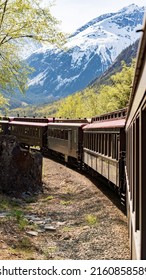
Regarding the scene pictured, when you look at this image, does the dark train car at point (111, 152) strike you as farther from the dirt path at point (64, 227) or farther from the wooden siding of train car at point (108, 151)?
the dirt path at point (64, 227)

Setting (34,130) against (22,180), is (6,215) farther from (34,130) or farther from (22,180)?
(34,130)

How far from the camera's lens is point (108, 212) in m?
13.3

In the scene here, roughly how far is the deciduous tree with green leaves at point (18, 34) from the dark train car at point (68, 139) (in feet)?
21.9

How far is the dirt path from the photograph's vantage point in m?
9.68

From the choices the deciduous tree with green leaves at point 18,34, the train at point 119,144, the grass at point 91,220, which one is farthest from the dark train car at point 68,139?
the grass at point 91,220

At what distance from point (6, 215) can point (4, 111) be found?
8.27 meters

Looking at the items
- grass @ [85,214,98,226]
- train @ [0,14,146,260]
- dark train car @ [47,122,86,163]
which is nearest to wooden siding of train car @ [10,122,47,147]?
train @ [0,14,146,260]

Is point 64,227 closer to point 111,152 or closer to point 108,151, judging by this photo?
point 111,152

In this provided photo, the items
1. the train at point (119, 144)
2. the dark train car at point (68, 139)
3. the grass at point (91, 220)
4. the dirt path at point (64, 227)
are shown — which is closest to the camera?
the train at point (119, 144)

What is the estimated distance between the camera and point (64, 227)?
41.8 ft

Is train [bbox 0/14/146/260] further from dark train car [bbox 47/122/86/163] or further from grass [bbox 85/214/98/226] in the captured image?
grass [bbox 85/214/98/226]

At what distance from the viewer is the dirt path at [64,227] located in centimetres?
968

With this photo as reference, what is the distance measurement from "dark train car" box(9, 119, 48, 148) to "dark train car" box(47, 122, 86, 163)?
3113mm

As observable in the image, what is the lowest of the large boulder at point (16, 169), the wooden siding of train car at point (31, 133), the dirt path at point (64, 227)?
the dirt path at point (64, 227)
